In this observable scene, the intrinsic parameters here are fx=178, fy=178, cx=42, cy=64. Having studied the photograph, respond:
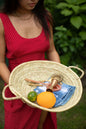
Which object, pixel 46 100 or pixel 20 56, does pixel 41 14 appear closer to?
pixel 20 56

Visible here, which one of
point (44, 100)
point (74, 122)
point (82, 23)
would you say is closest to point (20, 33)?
point (44, 100)

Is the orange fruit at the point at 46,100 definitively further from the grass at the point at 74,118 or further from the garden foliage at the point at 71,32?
the garden foliage at the point at 71,32

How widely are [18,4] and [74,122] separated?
1.92 meters

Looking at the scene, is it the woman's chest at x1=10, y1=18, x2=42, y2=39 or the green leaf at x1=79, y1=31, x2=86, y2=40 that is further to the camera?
the green leaf at x1=79, y1=31, x2=86, y2=40

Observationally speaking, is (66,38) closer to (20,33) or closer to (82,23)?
(82,23)

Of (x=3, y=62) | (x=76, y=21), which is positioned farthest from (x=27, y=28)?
(x=76, y=21)

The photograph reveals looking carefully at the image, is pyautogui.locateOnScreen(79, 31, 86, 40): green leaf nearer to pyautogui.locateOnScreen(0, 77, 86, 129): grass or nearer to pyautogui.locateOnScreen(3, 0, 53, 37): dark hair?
pyautogui.locateOnScreen(0, 77, 86, 129): grass

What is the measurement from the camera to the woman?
1441 mm

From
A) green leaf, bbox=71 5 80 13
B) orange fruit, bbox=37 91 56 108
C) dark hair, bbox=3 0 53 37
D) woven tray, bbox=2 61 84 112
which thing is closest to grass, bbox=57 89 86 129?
woven tray, bbox=2 61 84 112

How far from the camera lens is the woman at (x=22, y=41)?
1.44 m

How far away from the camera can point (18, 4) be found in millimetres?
1475

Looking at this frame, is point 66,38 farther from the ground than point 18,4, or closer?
closer

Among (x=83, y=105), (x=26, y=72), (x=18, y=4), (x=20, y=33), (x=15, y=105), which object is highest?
(x=18, y=4)

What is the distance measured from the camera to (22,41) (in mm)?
1469
